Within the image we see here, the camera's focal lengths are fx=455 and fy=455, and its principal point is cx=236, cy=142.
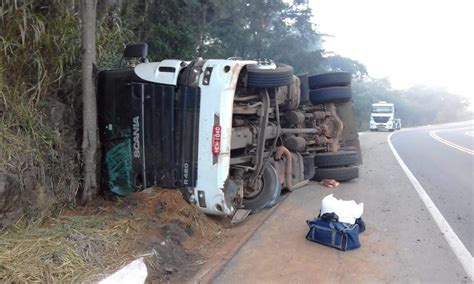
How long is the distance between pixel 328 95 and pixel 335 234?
4399mm

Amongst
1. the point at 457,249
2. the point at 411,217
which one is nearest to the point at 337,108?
the point at 411,217

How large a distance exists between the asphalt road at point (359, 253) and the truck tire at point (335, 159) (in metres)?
1.44

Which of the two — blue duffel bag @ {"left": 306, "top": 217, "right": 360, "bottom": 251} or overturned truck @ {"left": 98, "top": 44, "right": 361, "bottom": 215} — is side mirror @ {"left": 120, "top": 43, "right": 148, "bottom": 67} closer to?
overturned truck @ {"left": 98, "top": 44, "right": 361, "bottom": 215}

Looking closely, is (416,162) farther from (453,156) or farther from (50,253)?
(50,253)

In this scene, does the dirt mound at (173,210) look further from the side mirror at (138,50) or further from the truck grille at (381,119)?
the truck grille at (381,119)

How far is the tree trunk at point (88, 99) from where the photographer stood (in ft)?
14.5

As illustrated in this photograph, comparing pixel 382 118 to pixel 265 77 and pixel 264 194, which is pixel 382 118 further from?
pixel 265 77

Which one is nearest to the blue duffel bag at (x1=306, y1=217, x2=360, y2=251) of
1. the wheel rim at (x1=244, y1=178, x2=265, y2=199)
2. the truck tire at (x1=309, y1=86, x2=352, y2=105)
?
the wheel rim at (x1=244, y1=178, x2=265, y2=199)

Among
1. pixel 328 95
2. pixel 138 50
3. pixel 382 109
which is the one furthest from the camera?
pixel 382 109

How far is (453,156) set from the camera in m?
12.9

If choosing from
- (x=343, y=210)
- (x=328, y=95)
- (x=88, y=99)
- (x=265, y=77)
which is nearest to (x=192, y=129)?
(x=88, y=99)

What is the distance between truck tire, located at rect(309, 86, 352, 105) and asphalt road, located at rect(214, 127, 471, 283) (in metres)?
2.63

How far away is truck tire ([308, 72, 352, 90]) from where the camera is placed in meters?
8.31

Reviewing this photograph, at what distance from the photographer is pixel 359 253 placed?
4.09 meters
